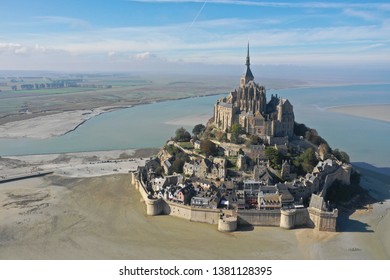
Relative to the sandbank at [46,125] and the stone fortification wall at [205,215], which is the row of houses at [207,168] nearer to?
the stone fortification wall at [205,215]

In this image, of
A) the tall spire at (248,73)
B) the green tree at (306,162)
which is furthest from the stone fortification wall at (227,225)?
the tall spire at (248,73)

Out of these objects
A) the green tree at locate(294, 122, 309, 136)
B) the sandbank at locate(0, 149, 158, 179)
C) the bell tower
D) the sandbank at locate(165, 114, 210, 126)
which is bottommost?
the sandbank at locate(0, 149, 158, 179)

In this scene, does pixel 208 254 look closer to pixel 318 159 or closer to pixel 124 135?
pixel 318 159

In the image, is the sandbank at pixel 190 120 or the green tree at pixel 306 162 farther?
the sandbank at pixel 190 120

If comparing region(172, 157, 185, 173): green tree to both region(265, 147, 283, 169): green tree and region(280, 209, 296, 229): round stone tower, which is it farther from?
region(280, 209, 296, 229): round stone tower

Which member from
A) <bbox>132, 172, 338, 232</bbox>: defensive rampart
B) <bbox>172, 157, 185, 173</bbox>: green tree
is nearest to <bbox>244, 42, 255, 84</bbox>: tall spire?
<bbox>172, 157, 185, 173</bbox>: green tree

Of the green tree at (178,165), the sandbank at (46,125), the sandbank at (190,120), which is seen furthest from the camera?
the sandbank at (190,120)
